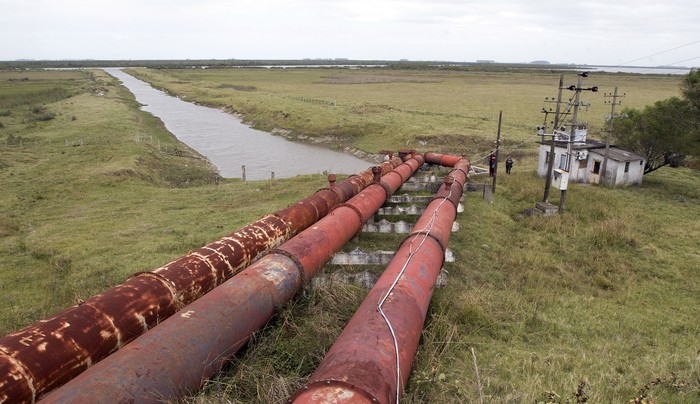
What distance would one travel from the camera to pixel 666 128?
23.3 meters

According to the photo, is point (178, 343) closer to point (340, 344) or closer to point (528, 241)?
point (340, 344)

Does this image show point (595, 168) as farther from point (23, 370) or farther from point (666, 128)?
point (23, 370)

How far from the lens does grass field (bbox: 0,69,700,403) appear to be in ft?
21.0

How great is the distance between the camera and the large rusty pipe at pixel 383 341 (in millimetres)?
4320

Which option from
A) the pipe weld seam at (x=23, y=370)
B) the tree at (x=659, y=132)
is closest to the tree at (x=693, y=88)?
the tree at (x=659, y=132)

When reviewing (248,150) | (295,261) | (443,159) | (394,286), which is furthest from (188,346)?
(248,150)

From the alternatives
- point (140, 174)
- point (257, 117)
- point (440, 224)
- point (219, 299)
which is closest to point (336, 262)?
point (440, 224)

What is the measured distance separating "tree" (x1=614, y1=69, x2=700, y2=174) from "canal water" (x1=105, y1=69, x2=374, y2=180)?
665 inches

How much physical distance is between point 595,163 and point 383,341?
75.9ft

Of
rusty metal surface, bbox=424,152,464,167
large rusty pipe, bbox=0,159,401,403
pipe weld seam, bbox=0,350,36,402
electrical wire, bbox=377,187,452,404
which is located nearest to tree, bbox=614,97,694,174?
rusty metal surface, bbox=424,152,464,167

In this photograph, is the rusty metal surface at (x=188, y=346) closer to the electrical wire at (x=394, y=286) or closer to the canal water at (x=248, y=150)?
the electrical wire at (x=394, y=286)

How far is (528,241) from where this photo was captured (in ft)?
47.4

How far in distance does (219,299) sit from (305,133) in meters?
38.0

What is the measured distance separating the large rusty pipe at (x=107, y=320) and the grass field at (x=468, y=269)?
144 cm
